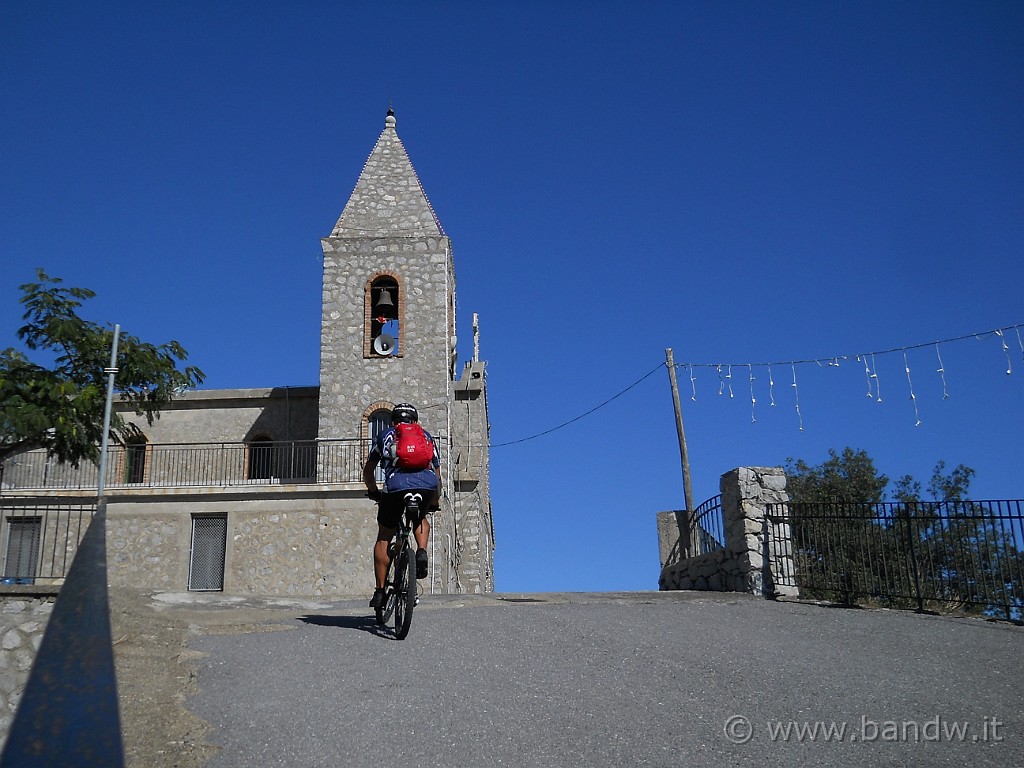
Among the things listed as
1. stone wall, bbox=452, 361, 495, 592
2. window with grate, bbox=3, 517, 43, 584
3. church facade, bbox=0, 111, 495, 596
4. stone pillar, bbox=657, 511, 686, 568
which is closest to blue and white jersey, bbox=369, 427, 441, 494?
stone pillar, bbox=657, 511, 686, 568

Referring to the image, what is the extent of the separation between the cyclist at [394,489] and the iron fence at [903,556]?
6.15 m

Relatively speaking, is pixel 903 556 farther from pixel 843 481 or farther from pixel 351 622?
pixel 843 481

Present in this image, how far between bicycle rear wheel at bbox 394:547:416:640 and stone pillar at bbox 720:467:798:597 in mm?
6493

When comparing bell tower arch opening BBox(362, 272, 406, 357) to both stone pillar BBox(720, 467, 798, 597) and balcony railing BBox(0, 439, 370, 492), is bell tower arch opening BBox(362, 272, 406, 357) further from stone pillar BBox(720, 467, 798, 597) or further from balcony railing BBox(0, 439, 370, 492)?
stone pillar BBox(720, 467, 798, 597)

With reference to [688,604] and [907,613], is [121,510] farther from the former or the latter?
[907,613]

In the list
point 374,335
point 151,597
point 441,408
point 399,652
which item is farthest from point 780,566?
point 374,335

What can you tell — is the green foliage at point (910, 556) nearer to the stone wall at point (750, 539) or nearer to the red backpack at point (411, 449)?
the stone wall at point (750, 539)

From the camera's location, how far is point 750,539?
44.5 feet

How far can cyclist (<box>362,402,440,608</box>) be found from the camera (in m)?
8.59

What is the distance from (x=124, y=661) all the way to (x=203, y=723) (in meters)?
1.94

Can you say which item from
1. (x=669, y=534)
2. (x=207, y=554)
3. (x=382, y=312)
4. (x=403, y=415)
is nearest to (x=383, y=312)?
(x=382, y=312)

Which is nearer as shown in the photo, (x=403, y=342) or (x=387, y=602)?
(x=387, y=602)

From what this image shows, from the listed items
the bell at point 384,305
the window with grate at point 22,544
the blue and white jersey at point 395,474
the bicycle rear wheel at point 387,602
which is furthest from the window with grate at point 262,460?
the blue and white jersey at point 395,474

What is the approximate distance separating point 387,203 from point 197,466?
8.72 metres
